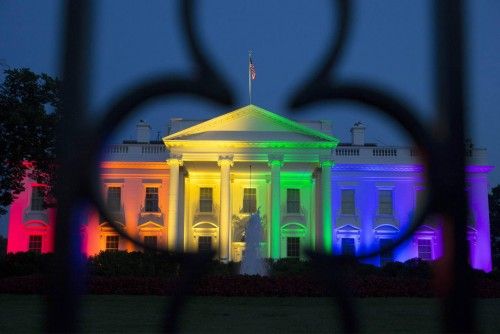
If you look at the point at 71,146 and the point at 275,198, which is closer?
the point at 71,146

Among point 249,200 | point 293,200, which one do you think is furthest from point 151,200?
point 293,200

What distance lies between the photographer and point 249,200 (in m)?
34.2

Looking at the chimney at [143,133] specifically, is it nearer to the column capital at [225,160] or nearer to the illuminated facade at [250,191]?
the illuminated facade at [250,191]

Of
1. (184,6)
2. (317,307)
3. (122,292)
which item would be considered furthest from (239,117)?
(184,6)

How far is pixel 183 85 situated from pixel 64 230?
0.37 meters

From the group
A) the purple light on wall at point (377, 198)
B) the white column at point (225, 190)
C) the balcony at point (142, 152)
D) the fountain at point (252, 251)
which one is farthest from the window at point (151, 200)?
the fountain at point (252, 251)

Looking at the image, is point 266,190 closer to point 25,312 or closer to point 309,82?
point 25,312

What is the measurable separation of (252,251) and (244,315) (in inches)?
449

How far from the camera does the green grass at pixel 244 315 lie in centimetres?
861

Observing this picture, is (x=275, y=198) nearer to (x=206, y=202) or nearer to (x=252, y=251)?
(x=206, y=202)

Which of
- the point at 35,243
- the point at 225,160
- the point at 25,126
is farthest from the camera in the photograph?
the point at 35,243

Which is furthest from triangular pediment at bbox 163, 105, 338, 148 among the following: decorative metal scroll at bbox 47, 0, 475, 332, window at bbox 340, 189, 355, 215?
decorative metal scroll at bbox 47, 0, 475, 332

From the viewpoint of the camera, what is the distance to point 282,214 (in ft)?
112

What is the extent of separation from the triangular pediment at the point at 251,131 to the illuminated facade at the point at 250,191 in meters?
0.06
